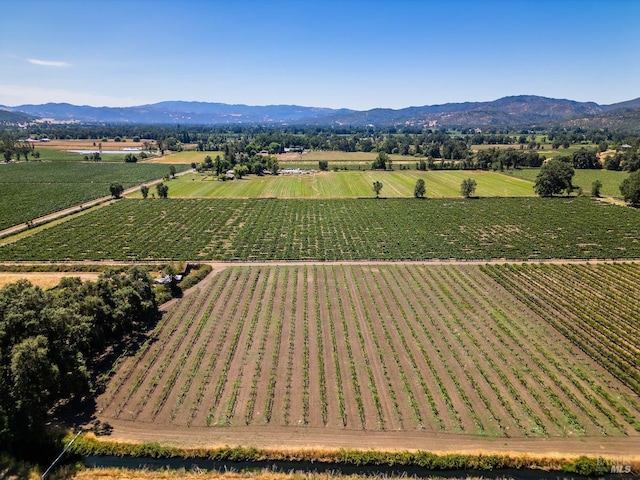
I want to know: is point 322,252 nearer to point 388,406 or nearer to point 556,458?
point 388,406

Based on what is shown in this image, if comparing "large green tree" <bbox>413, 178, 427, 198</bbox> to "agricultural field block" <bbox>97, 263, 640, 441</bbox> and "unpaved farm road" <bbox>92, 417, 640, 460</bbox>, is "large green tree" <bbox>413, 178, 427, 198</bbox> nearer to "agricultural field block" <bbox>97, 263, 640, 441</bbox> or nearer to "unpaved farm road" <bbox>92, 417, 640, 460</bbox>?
"agricultural field block" <bbox>97, 263, 640, 441</bbox>

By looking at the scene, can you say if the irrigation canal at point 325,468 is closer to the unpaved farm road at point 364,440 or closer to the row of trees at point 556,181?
the unpaved farm road at point 364,440

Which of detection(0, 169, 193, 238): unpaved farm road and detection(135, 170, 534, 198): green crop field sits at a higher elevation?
detection(135, 170, 534, 198): green crop field

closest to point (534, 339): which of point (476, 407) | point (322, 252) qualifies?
point (476, 407)

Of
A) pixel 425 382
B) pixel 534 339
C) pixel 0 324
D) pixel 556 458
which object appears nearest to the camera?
pixel 556 458

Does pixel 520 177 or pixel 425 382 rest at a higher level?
pixel 520 177

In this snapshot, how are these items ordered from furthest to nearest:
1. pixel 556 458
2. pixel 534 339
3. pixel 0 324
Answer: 1. pixel 534 339
2. pixel 0 324
3. pixel 556 458

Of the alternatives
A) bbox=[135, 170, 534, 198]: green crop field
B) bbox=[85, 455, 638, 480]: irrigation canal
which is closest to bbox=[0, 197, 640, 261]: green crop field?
bbox=[135, 170, 534, 198]: green crop field
